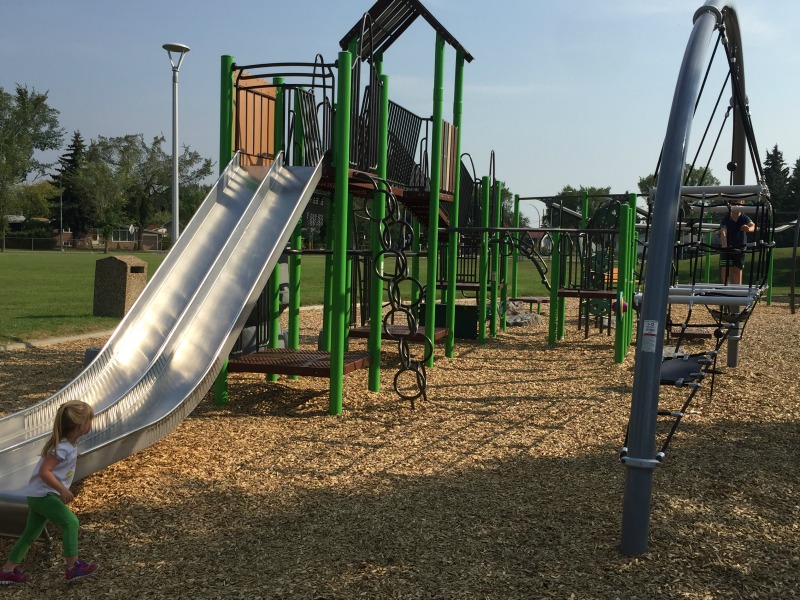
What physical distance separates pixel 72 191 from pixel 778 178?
67797 mm

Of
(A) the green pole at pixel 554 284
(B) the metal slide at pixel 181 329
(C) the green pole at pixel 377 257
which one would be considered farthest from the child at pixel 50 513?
(A) the green pole at pixel 554 284

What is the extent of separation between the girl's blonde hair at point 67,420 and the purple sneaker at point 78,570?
0.55 metres

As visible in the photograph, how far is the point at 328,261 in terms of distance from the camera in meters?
9.49

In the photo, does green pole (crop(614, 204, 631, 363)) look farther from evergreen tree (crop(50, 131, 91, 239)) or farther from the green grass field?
evergreen tree (crop(50, 131, 91, 239))

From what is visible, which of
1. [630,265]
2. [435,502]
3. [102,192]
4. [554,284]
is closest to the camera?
[435,502]

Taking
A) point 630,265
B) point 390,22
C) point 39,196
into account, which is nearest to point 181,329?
point 390,22

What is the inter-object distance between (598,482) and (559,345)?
24.5ft

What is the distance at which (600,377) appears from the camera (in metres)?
9.51

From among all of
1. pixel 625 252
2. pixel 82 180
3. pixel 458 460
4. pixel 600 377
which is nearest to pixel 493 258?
pixel 625 252

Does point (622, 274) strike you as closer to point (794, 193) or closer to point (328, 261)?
point (328, 261)

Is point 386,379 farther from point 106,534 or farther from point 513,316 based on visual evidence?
point 513,316

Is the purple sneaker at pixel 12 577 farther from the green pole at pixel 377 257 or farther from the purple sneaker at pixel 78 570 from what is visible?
the green pole at pixel 377 257

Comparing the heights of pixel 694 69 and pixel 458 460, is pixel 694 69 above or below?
above

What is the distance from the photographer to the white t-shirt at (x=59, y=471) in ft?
12.1
